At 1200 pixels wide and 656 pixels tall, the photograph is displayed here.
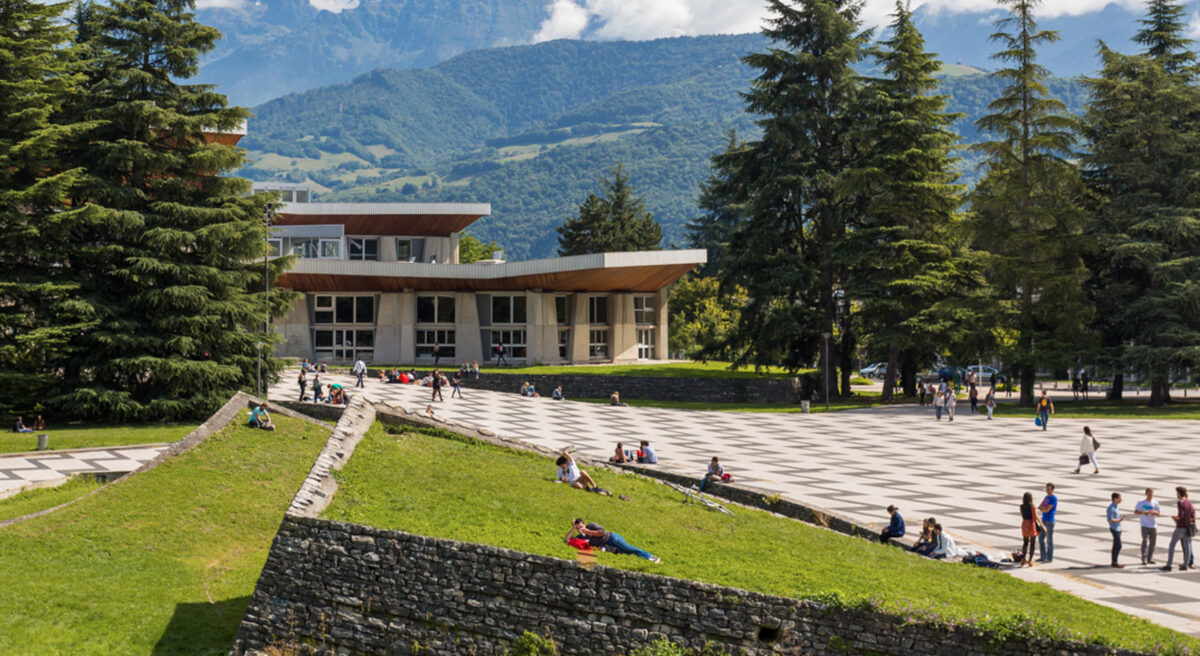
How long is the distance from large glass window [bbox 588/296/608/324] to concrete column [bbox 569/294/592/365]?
69cm

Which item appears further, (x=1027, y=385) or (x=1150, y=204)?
(x=1027, y=385)

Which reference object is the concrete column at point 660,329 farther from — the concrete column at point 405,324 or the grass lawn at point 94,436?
the grass lawn at point 94,436

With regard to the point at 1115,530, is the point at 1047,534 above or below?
below

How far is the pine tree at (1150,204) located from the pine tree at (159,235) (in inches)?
1407

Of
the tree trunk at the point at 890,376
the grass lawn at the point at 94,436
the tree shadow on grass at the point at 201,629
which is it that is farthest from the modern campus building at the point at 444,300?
the tree shadow on grass at the point at 201,629

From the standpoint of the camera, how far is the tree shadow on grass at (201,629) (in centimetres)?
1555

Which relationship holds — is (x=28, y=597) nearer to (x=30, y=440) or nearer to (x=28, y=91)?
(x=30, y=440)

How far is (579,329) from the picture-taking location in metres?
57.2

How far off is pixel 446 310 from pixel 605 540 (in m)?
44.5

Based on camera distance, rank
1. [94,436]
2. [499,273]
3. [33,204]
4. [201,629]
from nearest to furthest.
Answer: [201,629] → [94,436] → [33,204] → [499,273]

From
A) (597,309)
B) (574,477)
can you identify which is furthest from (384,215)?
(574,477)

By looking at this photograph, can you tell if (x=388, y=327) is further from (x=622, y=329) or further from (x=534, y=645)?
(x=534, y=645)

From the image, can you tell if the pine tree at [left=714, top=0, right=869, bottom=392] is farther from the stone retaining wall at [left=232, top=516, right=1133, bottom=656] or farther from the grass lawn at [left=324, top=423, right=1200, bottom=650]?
the stone retaining wall at [left=232, top=516, right=1133, bottom=656]

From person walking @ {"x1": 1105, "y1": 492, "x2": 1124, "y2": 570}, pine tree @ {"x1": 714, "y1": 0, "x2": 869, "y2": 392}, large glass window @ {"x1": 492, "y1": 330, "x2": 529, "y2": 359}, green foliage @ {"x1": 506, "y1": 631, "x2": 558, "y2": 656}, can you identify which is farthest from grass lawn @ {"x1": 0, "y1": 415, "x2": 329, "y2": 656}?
large glass window @ {"x1": 492, "y1": 330, "x2": 529, "y2": 359}
